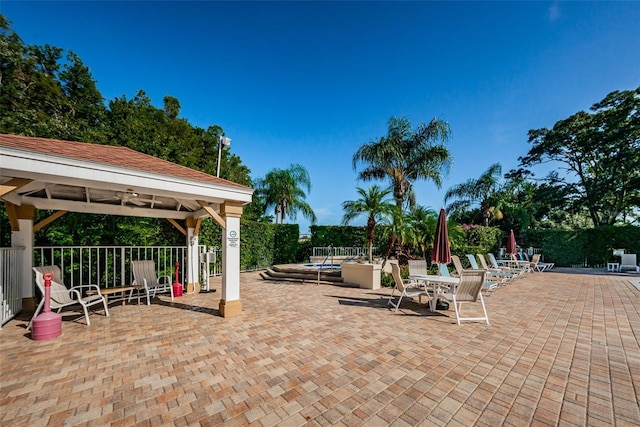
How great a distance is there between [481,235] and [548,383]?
16.9 meters

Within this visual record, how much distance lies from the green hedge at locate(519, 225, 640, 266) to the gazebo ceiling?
22620 mm

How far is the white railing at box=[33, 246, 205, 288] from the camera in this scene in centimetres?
736

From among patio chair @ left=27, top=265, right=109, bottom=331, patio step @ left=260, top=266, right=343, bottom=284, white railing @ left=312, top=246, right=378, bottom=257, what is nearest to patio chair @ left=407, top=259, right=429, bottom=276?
patio step @ left=260, top=266, right=343, bottom=284

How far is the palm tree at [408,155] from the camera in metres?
17.8

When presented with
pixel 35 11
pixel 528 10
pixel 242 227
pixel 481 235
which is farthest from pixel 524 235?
pixel 35 11

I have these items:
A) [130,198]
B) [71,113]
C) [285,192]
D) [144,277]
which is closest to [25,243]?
[130,198]

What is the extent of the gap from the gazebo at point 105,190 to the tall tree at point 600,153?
2914 cm

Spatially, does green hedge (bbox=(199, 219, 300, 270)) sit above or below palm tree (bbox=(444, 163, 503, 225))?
below

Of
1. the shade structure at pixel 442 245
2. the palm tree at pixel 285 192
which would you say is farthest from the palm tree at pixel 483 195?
the shade structure at pixel 442 245

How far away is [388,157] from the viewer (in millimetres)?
17938

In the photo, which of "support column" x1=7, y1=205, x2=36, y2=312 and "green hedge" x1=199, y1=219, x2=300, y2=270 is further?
"green hedge" x1=199, y1=219, x2=300, y2=270

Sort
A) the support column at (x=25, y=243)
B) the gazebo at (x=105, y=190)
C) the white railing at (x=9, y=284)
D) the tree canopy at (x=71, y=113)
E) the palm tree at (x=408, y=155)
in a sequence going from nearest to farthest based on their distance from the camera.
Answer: the gazebo at (x=105, y=190) < the white railing at (x=9, y=284) < the support column at (x=25, y=243) < the tree canopy at (x=71, y=113) < the palm tree at (x=408, y=155)

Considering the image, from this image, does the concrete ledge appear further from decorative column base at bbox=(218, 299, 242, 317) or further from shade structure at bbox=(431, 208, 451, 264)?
decorative column base at bbox=(218, 299, 242, 317)

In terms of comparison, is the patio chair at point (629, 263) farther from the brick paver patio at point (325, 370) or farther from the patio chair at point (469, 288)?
the patio chair at point (469, 288)
